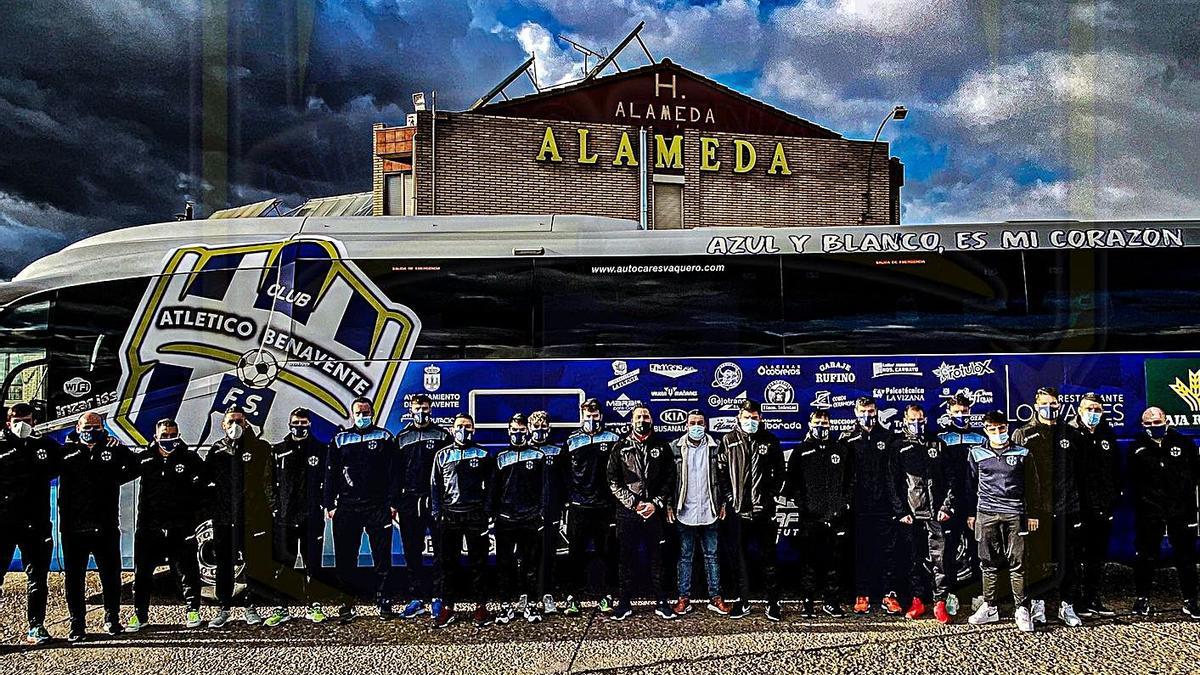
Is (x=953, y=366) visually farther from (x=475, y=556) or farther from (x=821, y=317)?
(x=475, y=556)

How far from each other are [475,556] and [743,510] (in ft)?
7.45

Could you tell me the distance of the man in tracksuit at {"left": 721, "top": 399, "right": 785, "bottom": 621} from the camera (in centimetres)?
702

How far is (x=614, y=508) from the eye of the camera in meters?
7.16

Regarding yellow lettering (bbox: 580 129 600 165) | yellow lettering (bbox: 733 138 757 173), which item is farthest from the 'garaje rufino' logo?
yellow lettering (bbox: 733 138 757 173)

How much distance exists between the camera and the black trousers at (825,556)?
707 centimetres

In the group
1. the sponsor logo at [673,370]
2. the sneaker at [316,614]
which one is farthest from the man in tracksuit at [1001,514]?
the sneaker at [316,614]

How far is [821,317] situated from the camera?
24.5 ft

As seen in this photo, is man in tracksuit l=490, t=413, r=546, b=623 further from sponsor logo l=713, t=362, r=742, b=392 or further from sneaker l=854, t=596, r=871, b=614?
sneaker l=854, t=596, r=871, b=614

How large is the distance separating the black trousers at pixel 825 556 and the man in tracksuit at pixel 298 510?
412cm

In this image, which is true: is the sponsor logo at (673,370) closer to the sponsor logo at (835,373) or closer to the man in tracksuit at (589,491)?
the man in tracksuit at (589,491)

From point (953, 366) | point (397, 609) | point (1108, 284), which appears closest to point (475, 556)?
point (397, 609)

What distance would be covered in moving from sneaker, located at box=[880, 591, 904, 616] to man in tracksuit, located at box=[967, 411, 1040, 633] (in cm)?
56

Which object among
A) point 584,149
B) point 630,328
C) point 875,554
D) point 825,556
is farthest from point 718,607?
point 584,149

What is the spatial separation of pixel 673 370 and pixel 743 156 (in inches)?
541
